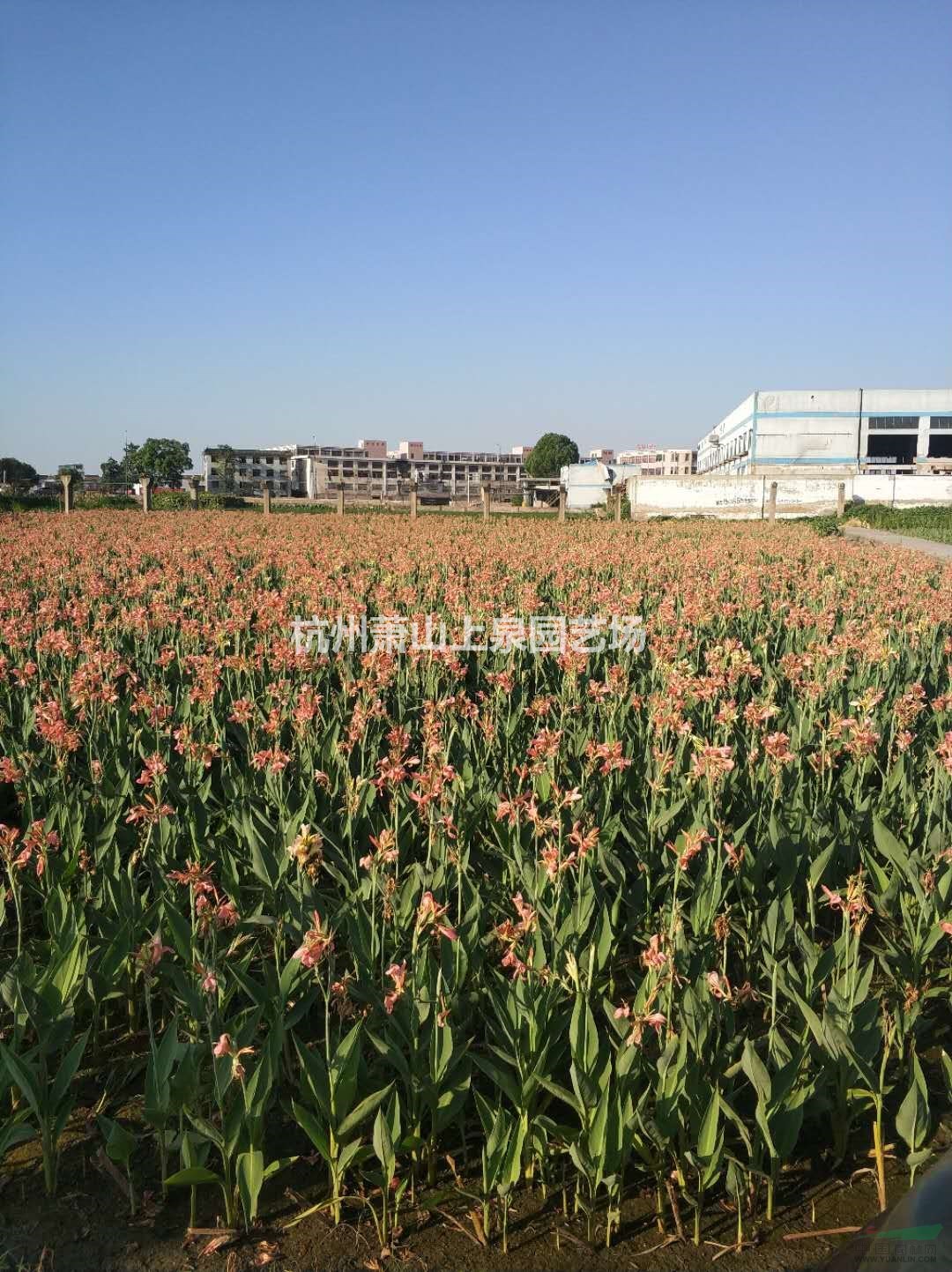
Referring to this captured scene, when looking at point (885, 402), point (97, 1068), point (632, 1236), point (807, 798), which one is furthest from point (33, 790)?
point (885, 402)

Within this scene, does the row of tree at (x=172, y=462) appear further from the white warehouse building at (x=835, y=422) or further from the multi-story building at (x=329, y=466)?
the white warehouse building at (x=835, y=422)

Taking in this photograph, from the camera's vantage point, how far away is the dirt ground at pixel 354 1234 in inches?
89.0

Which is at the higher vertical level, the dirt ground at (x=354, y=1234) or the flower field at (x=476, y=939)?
the flower field at (x=476, y=939)

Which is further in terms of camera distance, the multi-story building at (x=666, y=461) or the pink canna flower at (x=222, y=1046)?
the multi-story building at (x=666, y=461)

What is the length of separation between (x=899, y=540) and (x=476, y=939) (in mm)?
22741

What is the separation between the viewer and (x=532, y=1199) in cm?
248

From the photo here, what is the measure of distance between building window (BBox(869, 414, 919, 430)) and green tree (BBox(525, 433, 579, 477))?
4932 cm

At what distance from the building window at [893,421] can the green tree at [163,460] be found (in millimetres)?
72648

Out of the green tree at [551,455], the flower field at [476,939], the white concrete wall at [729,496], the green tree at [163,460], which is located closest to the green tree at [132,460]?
the green tree at [163,460]

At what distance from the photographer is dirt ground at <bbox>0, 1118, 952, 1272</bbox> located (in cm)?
226

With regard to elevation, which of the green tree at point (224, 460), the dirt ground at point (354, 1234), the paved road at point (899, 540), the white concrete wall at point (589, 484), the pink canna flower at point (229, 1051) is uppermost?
the green tree at point (224, 460)

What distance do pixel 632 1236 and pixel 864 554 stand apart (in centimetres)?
1417

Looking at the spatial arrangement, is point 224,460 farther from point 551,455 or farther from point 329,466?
point 551,455

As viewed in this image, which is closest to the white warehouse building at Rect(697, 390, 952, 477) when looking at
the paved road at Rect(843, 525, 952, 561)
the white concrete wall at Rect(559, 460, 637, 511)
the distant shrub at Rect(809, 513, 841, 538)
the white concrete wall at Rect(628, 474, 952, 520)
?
the white concrete wall at Rect(559, 460, 637, 511)
